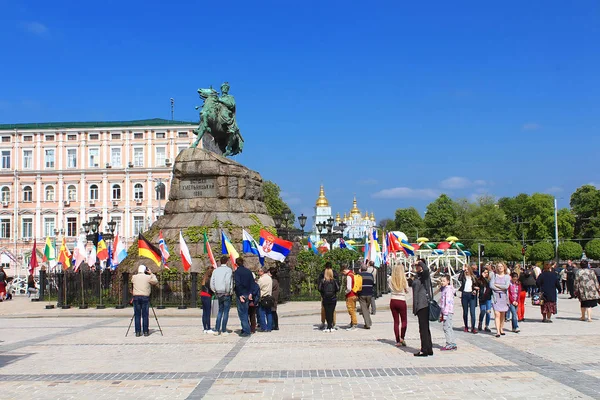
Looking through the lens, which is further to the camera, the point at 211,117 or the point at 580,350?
the point at 211,117

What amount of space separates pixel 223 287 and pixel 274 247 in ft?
12.6

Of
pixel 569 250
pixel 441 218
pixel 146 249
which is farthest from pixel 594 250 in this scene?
pixel 146 249

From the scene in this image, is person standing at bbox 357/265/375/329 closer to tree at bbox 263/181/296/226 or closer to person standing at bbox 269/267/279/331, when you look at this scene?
person standing at bbox 269/267/279/331

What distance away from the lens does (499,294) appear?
44.9 feet

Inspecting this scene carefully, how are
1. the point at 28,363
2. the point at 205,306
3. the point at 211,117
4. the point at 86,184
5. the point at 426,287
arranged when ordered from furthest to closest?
the point at 86,184
the point at 211,117
the point at 205,306
the point at 426,287
the point at 28,363

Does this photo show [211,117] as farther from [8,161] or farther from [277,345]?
[8,161]

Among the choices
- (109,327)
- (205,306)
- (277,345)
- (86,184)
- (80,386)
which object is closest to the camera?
(80,386)

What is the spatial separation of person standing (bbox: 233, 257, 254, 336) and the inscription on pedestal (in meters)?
9.23

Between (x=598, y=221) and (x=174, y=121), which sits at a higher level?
(x=174, y=121)

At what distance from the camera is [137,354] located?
1152cm

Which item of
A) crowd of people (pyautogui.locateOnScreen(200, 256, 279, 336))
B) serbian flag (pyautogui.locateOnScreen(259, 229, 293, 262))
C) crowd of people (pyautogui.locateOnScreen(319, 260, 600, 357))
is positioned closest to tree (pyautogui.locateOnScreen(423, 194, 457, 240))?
crowd of people (pyautogui.locateOnScreen(319, 260, 600, 357))

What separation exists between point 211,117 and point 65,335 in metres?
11.8

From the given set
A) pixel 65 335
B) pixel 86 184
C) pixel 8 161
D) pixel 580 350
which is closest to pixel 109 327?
pixel 65 335

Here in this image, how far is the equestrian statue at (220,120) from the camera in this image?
24438 mm
